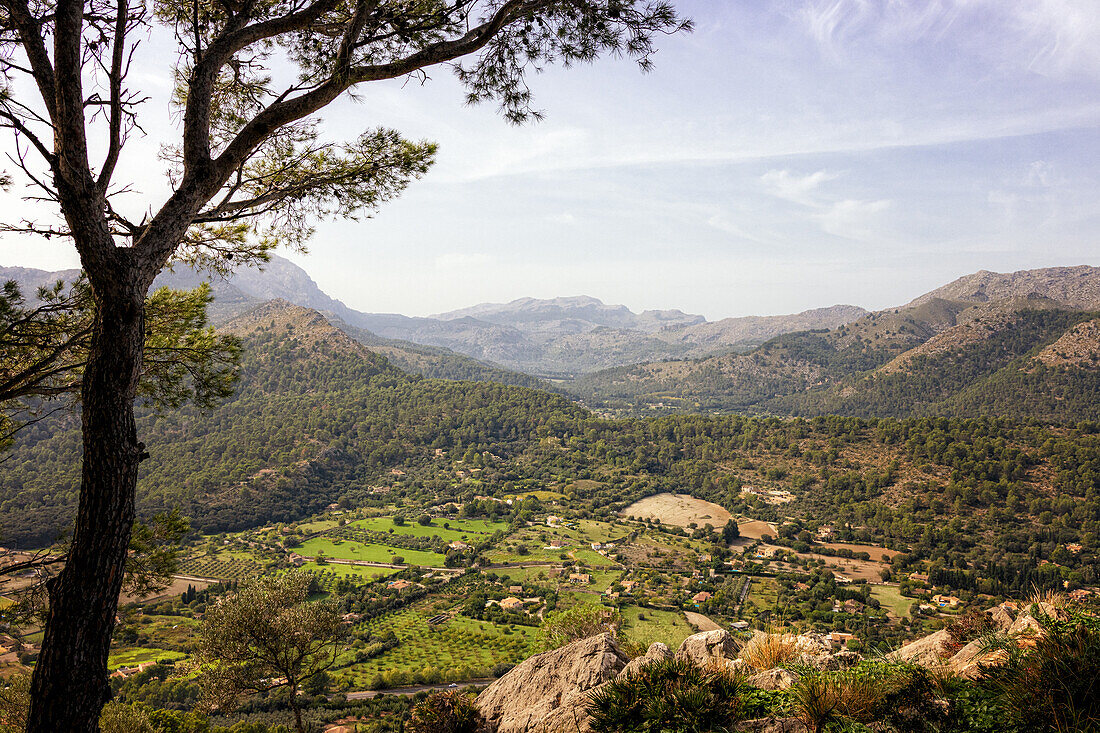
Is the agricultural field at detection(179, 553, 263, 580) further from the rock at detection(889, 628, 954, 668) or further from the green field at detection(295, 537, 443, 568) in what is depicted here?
A: the rock at detection(889, 628, 954, 668)

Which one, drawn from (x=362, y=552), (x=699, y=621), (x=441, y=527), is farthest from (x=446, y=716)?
(x=441, y=527)

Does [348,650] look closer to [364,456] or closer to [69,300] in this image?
[69,300]

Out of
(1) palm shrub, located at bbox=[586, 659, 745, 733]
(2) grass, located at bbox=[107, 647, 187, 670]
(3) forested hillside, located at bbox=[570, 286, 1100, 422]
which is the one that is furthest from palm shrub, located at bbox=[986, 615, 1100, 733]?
(3) forested hillside, located at bbox=[570, 286, 1100, 422]

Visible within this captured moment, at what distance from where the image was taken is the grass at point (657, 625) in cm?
3291

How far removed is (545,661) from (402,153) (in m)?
7.45

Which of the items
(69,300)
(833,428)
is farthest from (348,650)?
(833,428)

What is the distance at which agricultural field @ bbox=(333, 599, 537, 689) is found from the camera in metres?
30.3

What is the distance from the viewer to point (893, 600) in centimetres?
4025

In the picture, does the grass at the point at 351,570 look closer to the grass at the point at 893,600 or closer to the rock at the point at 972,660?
the grass at the point at 893,600

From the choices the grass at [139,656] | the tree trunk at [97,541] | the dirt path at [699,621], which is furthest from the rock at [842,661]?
the grass at [139,656]

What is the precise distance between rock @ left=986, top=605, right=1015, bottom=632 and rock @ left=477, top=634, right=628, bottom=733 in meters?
4.71

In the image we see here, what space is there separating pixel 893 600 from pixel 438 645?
127 ft

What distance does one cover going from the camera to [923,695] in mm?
3732

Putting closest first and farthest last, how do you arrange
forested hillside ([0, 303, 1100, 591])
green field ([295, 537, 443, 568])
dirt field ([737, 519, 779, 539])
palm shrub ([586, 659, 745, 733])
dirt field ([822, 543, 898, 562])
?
palm shrub ([586, 659, 745, 733]), dirt field ([822, 543, 898, 562]), forested hillside ([0, 303, 1100, 591]), green field ([295, 537, 443, 568]), dirt field ([737, 519, 779, 539])
